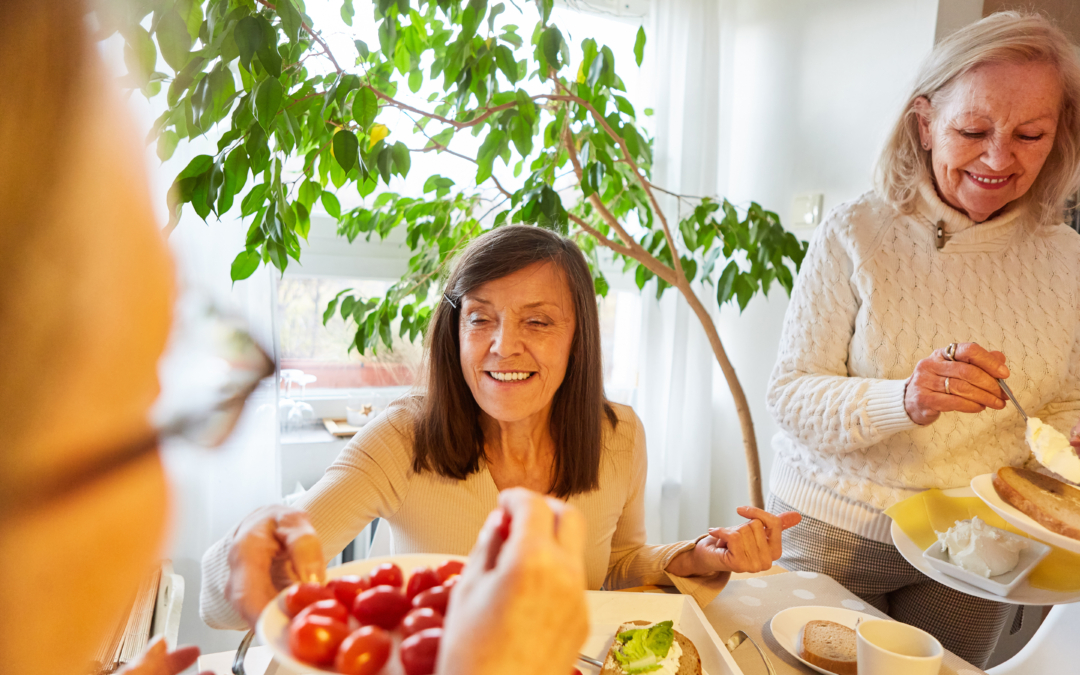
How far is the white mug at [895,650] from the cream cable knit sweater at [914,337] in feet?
1.23

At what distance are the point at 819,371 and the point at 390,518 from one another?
778 mm

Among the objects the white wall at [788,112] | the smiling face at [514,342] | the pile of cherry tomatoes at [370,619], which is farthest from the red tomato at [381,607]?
the white wall at [788,112]

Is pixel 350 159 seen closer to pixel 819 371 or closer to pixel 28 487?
pixel 28 487

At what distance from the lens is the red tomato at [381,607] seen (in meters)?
0.26

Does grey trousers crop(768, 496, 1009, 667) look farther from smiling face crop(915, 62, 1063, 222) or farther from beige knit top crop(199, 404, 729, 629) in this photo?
smiling face crop(915, 62, 1063, 222)

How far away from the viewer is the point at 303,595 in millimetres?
268

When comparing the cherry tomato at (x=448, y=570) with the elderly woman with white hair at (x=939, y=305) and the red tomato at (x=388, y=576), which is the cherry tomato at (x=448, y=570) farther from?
the elderly woman with white hair at (x=939, y=305)

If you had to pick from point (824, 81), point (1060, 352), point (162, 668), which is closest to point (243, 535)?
point (162, 668)

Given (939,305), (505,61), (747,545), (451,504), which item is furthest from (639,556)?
(505,61)

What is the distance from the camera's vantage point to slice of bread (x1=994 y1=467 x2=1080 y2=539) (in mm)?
Result: 769

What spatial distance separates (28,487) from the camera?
0.18 meters

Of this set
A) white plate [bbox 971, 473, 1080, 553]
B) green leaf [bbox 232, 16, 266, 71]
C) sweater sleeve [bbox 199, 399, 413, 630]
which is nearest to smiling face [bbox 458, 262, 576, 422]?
sweater sleeve [bbox 199, 399, 413, 630]

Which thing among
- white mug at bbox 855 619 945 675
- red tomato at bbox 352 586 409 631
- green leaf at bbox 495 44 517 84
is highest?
green leaf at bbox 495 44 517 84

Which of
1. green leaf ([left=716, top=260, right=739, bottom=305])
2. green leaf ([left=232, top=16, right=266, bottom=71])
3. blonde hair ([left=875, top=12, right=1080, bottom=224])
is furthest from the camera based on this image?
green leaf ([left=716, top=260, right=739, bottom=305])
